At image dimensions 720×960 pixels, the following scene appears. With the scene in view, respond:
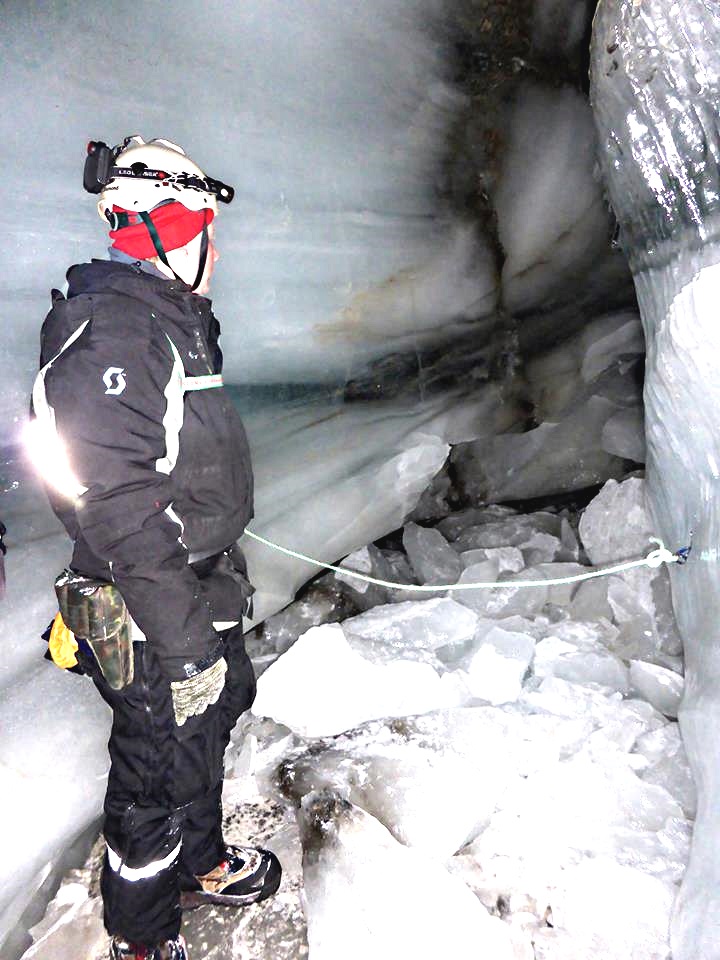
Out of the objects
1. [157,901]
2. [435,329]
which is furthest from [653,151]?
[157,901]

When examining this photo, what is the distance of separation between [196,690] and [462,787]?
2.64 ft

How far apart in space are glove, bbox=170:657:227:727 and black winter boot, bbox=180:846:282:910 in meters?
0.52

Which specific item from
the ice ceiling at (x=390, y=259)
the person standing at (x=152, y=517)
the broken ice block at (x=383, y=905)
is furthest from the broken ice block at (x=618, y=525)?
the person standing at (x=152, y=517)

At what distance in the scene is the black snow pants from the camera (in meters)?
1.46

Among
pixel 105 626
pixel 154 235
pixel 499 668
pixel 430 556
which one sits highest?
pixel 154 235

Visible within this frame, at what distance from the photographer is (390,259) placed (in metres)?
2.80

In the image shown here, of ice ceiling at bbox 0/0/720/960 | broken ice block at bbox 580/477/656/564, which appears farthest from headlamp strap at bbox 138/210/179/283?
broken ice block at bbox 580/477/656/564

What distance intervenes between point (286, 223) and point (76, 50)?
0.79 m

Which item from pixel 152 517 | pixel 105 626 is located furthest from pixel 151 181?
pixel 105 626

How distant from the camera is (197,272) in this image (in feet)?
5.27

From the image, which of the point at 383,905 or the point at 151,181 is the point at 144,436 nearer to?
the point at 151,181

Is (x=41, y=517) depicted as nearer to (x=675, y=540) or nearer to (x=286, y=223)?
(x=286, y=223)

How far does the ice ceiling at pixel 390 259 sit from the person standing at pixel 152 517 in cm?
36

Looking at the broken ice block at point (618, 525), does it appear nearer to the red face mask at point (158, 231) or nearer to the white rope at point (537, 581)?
the white rope at point (537, 581)
